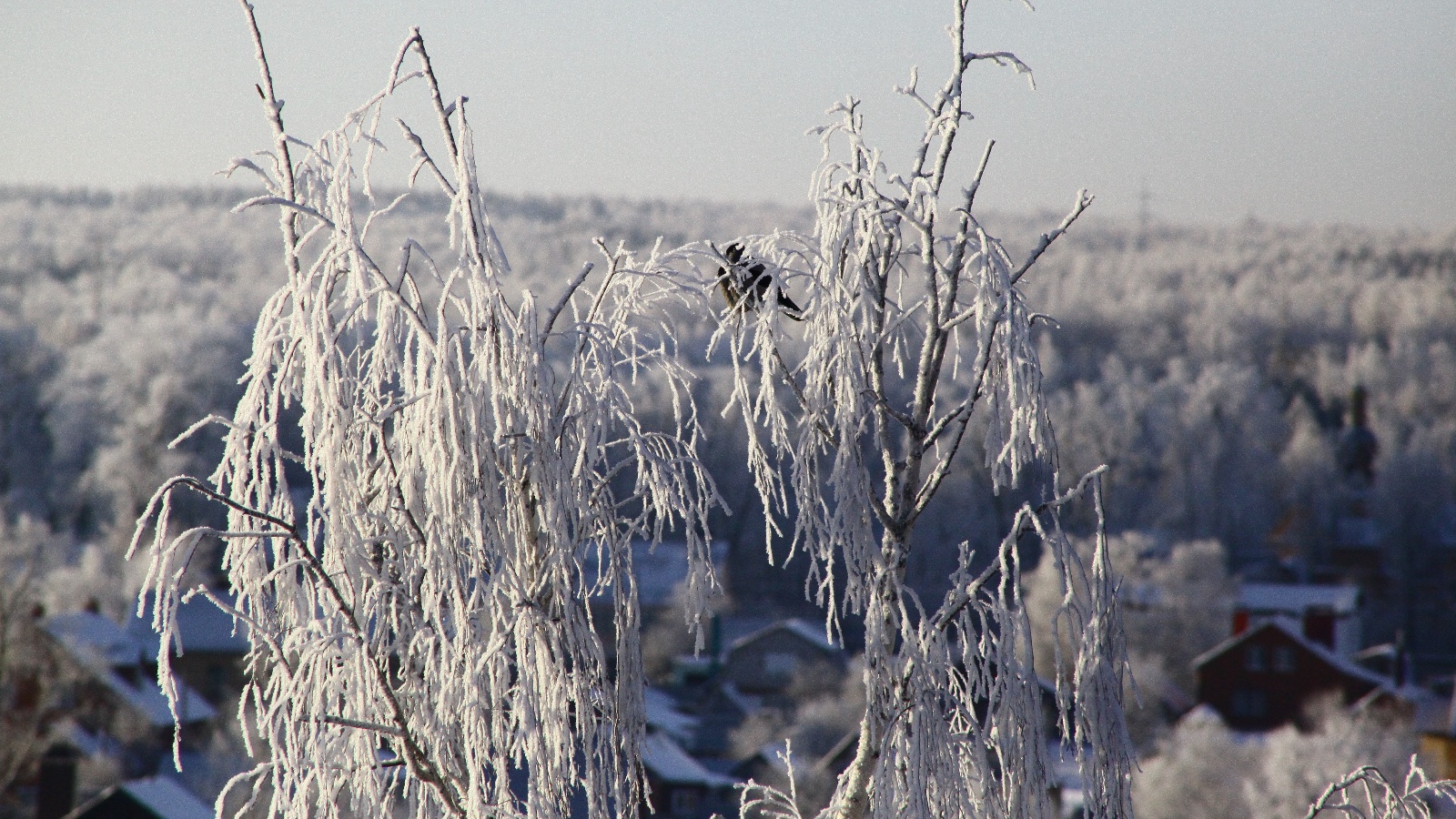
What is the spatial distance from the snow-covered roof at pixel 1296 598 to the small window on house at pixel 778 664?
1252 cm

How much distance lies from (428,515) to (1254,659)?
25.1 m

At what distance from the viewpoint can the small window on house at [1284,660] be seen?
24.5 metres

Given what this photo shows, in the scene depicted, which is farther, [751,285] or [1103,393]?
[1103,393]

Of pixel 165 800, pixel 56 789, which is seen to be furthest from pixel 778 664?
pixel 165 800

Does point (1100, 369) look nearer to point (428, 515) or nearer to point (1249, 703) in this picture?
point (1249, 703)

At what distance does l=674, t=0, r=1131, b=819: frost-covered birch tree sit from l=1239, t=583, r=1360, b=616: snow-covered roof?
1262 inches

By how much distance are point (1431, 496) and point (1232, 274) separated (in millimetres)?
28685

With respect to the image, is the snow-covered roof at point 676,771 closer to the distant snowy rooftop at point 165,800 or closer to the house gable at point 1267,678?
the distant snowy rooftop at point 165,800

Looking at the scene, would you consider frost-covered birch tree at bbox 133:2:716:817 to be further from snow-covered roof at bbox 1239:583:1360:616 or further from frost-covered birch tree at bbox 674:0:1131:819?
snow-covered roof at bbox 1239:583:1360:616

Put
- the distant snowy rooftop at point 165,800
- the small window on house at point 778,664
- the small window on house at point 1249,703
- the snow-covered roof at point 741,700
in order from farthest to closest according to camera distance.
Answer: the small window on house at point 778,664 → the snow-covered roof at point 741,700 → the small window on house at point 1249,703 → the distant snowy rooftop at point 165,800

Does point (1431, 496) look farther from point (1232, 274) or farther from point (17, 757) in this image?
point (17, 757)

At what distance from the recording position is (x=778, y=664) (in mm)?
27344

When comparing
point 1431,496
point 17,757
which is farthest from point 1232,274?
point 17,757

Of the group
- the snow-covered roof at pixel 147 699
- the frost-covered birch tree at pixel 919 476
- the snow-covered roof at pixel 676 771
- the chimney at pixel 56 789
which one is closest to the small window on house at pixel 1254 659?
the snow-covered roof at pixel 676 771
